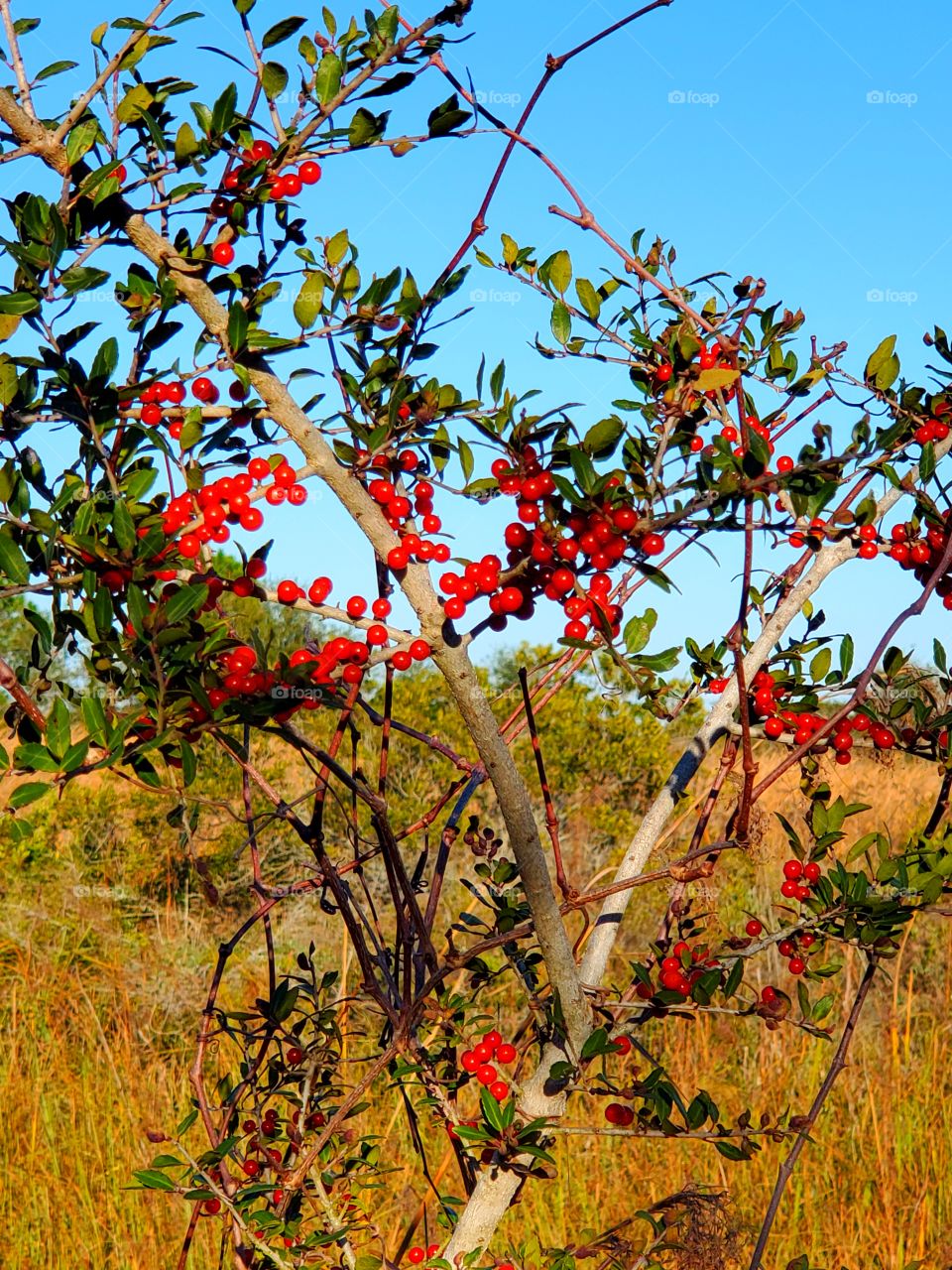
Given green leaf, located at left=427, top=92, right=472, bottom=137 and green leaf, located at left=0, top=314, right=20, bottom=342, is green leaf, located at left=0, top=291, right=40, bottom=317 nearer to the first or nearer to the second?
green leaf, located at left=0, top=314, right=20, bottom=342

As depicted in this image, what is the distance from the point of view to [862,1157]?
2.99 metres

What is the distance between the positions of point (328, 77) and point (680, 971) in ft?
3.34

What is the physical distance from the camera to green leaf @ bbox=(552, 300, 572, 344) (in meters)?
1.33

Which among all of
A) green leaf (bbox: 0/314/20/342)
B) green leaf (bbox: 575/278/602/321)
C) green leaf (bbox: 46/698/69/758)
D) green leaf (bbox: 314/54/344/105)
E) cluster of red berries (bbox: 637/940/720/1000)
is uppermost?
green leaf (bbox: 314/54/344/105)

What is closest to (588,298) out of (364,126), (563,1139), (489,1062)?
(364,126)

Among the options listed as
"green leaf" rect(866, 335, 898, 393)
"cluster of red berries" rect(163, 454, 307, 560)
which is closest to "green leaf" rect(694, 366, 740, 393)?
"green leaf" rect(866, 335, 898, 393)

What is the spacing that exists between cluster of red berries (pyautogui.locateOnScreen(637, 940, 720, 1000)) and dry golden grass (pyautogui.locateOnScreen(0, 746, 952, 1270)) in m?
0.59

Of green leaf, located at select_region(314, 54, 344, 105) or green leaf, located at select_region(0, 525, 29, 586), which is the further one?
green leaf, located at select_region(314, 54, 344, 105)

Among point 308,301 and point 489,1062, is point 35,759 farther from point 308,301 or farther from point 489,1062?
point 489,1062

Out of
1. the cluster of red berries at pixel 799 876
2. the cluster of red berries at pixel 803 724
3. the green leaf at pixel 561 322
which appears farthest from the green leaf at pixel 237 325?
the cluster of red berries at pixel 799 876

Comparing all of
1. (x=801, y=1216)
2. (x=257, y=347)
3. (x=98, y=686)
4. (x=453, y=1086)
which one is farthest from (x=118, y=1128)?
(x=257, y=347)

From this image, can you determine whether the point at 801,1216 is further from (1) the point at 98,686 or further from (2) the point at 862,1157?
(1) the point at 98,686

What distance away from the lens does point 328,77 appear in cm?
107

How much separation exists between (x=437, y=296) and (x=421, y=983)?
760 millimetres
